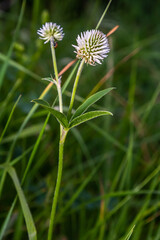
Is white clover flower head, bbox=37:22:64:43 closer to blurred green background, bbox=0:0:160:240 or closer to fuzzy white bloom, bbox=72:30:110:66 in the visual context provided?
fuzzy white bloom, bbox=72:30:110:66

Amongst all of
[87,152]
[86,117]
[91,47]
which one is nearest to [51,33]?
[91,47]

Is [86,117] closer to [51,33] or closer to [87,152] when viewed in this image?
[51,33]

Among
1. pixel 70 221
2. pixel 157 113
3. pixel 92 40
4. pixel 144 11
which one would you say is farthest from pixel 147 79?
pixel 92 40

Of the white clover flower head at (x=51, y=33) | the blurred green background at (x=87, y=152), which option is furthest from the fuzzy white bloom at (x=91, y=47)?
the blurred green background at (x=87, y=152)

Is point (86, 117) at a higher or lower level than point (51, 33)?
lower

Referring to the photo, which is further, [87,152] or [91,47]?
[87,152]

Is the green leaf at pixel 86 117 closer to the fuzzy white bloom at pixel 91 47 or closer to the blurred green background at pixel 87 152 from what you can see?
the fuzzy white bloom at pixel 91 47

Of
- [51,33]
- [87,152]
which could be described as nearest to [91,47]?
[51,33]
